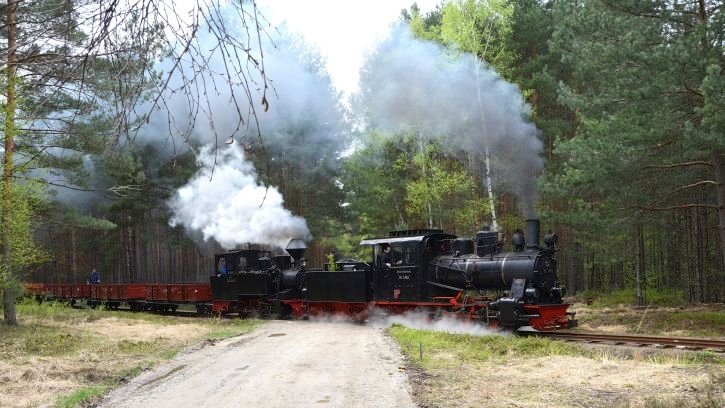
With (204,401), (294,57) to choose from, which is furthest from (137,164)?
(204,401)

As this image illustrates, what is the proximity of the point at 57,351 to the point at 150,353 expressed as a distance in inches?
71.6

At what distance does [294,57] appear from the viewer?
32.3 meters

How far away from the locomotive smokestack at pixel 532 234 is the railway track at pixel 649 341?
2.30 meters

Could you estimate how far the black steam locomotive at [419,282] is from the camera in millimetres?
14586

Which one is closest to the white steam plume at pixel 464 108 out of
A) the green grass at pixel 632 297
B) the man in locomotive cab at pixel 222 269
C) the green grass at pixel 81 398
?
the green grass at pixel 632 297

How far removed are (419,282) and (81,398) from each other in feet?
34.7

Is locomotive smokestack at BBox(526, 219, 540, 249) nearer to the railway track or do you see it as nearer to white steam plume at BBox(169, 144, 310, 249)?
the railway track

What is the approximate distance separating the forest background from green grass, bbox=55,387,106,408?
3.16 metres

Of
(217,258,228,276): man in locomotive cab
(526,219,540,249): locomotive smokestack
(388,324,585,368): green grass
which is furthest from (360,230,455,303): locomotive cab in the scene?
(217,258,228,276): man in locomotive cab

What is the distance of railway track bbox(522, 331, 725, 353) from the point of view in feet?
36.2

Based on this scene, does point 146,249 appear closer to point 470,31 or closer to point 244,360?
point 470,31

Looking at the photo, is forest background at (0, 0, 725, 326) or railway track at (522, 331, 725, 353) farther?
railway track at (522, 331, 725, 353)

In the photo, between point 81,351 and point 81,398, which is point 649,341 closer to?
point 81,398

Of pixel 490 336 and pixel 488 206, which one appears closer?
pixel 490 336
